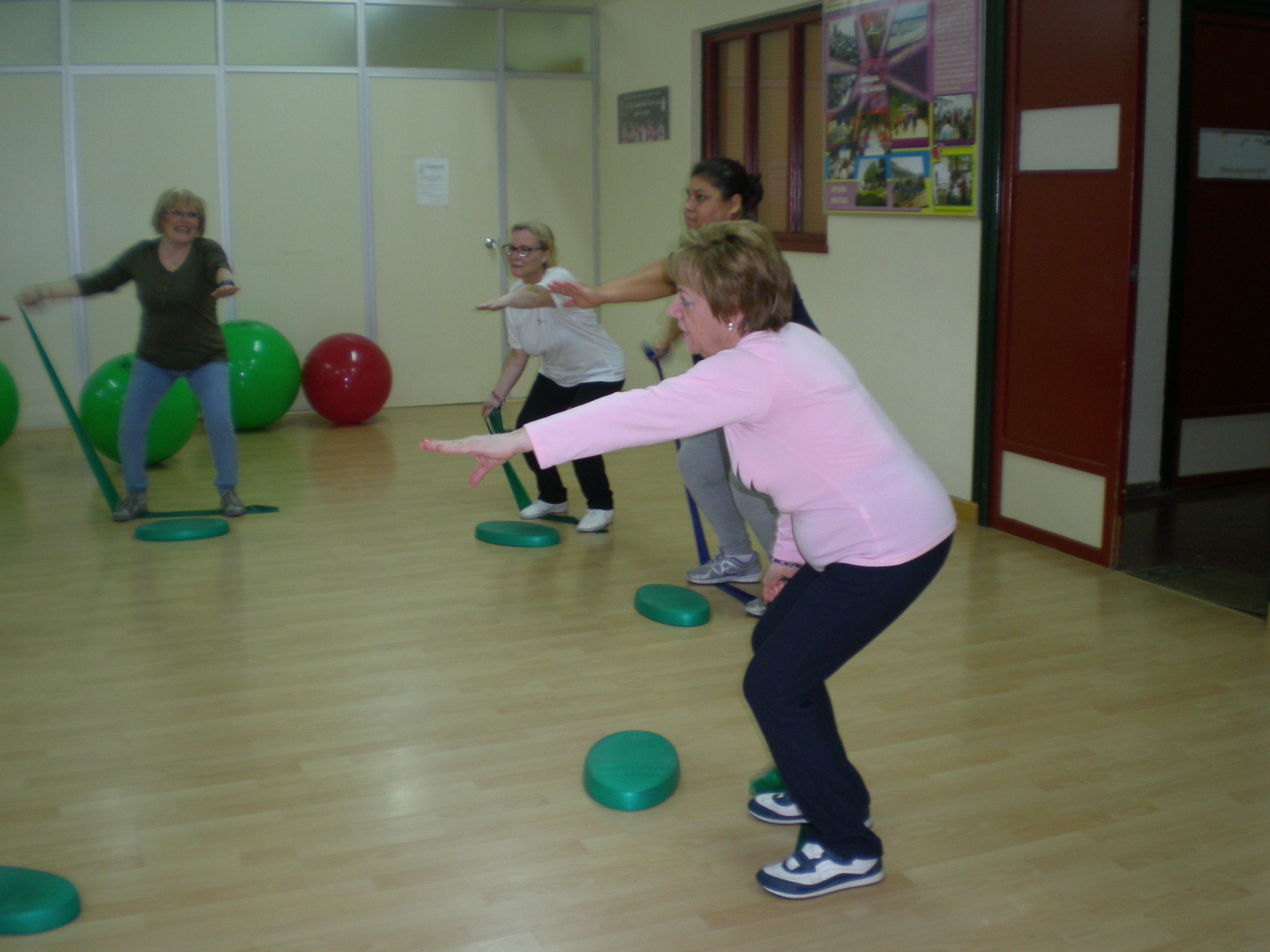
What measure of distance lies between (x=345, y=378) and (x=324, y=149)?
1.70 m

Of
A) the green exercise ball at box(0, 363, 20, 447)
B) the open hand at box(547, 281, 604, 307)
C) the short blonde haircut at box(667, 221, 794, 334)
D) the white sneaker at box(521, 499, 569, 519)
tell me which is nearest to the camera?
the short blonde haircut at box(667, 221, 794, 334)

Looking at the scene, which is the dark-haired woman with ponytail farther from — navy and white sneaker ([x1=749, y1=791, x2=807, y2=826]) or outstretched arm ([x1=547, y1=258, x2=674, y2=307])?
navy and white sneaker ([x1=749, y1=791, x2=807, y2=826])

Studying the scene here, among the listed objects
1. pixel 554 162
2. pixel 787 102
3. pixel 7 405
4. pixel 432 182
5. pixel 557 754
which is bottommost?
pixel 557 754

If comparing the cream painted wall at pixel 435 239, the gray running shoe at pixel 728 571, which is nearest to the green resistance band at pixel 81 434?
the gray running shoe at pixel 728 571

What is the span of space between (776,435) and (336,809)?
139 cm

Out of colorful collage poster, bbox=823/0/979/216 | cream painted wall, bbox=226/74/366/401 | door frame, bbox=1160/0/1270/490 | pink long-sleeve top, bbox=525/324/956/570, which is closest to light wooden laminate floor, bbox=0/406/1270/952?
pink long-sleeve top, bbox=525/324/956/570

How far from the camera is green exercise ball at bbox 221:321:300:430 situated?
7504 mm

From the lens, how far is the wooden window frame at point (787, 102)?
259 inches

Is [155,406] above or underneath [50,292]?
underneath

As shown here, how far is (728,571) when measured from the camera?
4453 mm

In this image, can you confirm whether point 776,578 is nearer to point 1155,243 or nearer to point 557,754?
point 557,754

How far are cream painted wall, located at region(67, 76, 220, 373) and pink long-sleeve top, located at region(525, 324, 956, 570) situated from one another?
22.4 feet

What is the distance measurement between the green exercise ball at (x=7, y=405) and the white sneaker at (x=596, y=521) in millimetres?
3541

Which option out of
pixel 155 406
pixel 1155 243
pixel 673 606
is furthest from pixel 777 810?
A: pixel 1155 243
